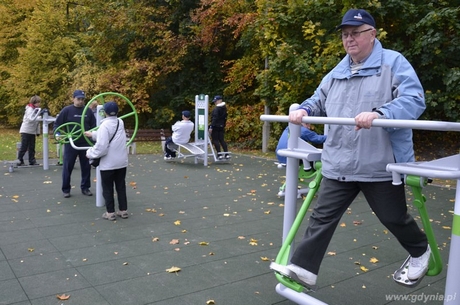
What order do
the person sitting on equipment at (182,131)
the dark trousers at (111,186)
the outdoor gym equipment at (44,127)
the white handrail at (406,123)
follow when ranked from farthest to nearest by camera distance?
the person sitting on equipment at (182,131), the outdoor gym equipment at (44,127), the dark trousers at (111,186), the white handrail at (406,123)

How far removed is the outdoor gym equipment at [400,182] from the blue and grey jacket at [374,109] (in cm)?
19

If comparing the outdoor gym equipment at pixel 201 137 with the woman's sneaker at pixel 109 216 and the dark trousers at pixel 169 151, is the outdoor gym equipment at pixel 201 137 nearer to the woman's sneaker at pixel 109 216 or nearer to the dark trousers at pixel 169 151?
the dark trousers at pixel 169 151

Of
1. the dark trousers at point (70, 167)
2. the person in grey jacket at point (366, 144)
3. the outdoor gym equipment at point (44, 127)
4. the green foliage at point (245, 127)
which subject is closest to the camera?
the person in grey jacket at point (366, 144)

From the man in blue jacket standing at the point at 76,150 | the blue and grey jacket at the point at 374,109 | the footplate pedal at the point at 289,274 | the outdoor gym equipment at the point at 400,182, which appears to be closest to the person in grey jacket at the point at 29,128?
the man in blue jacket standing at the point at 76,150

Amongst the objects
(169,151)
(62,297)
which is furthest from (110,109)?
(169,151)

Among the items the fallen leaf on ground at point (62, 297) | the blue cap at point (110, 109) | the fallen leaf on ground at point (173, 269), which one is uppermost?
the blue cap at point (110, 109)

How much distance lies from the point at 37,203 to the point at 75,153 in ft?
3.43

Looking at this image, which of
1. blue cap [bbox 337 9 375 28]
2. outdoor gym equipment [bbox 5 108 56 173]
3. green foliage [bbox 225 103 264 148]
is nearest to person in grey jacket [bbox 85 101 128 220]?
blue cap [bbox 337 9 375 28]

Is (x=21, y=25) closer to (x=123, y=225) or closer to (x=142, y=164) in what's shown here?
(x=142, y=164)

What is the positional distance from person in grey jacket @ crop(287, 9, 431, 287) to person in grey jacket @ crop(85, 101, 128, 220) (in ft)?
11.6

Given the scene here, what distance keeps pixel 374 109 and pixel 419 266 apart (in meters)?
1.05

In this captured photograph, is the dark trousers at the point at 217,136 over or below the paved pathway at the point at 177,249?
over

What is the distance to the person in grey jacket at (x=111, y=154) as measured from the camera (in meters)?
5.92

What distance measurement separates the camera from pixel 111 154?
5.97m
